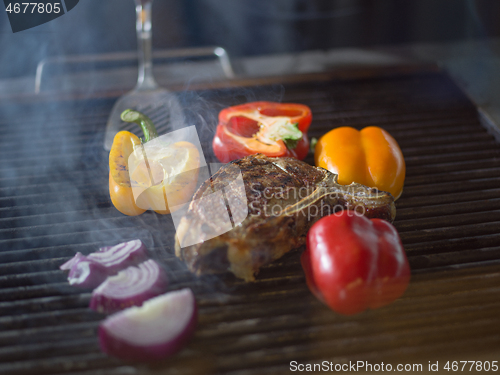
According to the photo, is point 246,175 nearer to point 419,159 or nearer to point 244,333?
point 244,333

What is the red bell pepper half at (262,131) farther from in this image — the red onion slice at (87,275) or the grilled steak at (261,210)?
the red onion slice at (87,275)

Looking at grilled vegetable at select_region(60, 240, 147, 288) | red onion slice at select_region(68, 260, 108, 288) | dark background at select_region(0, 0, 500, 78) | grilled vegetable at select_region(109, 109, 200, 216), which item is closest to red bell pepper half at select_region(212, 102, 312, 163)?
grilled vegetable at select_region(109, 109, 200, 216)

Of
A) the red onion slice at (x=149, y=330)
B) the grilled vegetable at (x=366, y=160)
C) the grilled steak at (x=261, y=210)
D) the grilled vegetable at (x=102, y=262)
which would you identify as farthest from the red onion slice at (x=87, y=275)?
the grilled vegetable at (x=366, y=160)

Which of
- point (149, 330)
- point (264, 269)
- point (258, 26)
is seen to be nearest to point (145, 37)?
point (264, 269)

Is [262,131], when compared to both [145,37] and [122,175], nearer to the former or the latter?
[122,175]

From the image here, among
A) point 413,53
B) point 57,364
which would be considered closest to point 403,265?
point 57,364

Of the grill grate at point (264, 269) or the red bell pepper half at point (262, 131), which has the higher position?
the red bell pepper half at point (262, 131)
